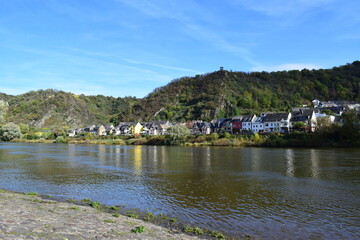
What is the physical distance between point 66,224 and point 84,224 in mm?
700

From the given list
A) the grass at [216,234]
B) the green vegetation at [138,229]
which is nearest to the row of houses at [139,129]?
the grass at [216,234]

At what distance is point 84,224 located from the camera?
11.1 m

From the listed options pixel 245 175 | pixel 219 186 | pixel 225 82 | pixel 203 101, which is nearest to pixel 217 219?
pixel 219 186

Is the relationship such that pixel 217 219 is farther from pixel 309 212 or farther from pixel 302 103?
pixel 302 103

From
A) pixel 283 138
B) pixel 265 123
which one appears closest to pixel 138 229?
pixel 283 138

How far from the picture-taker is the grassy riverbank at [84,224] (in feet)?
30.7

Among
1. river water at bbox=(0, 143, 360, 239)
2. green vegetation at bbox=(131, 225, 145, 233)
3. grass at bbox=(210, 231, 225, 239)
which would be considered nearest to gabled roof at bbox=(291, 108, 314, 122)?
river water at bbox=(0, 143, 360, 239)

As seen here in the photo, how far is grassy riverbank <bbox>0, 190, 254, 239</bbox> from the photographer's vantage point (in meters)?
9.37

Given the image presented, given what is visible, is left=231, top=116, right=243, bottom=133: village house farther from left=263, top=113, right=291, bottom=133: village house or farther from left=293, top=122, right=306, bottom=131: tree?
left=293, top=122, right=306, bottom=131: tree

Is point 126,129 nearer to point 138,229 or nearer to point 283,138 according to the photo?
point 283,138

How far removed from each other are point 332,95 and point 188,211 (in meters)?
197

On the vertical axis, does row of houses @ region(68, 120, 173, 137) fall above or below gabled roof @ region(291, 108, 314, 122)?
below

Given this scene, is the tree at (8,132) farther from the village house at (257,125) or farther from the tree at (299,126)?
the tree at (299,126)

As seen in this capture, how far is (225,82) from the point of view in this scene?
19575 cm
